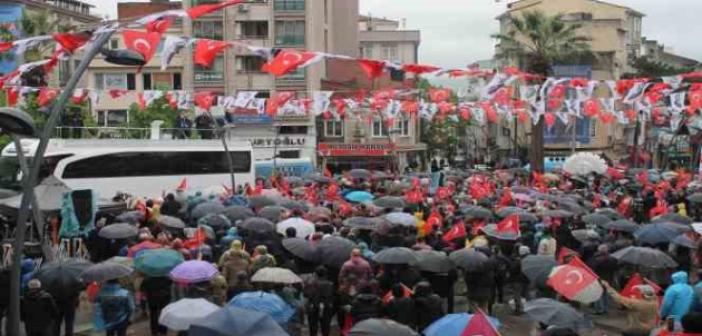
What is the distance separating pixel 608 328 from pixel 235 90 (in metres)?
44.6

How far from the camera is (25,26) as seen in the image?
1976 inches

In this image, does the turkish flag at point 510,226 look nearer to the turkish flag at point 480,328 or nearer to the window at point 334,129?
the turkish flag at point 480,328

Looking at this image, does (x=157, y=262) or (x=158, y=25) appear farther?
(x=157, y=262)

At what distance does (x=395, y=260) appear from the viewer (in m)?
12.8

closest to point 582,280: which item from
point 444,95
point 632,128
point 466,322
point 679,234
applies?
point 466,322

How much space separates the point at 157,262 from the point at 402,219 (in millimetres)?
6096

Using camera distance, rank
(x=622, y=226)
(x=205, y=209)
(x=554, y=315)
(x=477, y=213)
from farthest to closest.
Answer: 1. (x=205, y=209)
2. (x=477, y=213)
3. (x=622, y=226)
4. (x=554, y=315)

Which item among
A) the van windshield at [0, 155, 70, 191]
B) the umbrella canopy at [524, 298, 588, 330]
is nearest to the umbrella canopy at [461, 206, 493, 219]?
the umbrella canopy at [524, 298, 588, 330]

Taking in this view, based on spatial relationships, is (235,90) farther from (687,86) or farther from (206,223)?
(206,223)

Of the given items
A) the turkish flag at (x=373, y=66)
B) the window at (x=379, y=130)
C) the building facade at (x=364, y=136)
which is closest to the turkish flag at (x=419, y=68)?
the turkish flag at (x=373, y=66)

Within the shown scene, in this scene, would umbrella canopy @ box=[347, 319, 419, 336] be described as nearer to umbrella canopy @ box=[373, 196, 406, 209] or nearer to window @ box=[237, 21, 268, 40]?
umbrella canopy @ box=[373, 196, 406, 209]

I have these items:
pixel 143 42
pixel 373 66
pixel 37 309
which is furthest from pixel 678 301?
pixel 143 42

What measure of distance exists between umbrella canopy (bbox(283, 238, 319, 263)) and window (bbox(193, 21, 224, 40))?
147 feet

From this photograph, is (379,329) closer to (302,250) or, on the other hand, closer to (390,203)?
(302,250)
